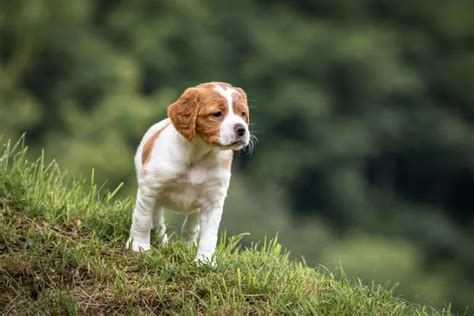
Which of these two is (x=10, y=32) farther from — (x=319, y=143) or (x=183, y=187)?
(x=183, y=187)

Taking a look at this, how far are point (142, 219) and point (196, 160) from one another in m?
0.54

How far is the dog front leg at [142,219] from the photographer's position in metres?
7.94

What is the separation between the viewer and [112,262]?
774cm

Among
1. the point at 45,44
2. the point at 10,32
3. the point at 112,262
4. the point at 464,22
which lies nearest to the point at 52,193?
the point at 112,262

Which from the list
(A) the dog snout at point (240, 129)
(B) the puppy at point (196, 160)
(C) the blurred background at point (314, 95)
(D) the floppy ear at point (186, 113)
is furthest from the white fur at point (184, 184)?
(C) the blurred background at point (314, 95)

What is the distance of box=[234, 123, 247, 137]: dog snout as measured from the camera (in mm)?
7629

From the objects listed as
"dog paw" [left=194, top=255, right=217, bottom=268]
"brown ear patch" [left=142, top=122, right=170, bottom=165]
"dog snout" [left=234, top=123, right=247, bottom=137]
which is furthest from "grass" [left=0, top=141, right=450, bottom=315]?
"dog snout" [left=234, top=123, right=247, bottom=137]

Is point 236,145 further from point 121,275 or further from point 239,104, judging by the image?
point 121,275

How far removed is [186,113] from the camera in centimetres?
777

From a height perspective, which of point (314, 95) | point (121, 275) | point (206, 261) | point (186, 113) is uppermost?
point (186, 113)

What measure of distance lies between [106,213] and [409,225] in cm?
5440

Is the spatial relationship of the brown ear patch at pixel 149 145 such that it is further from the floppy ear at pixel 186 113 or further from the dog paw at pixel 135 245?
the dog paw at pixel 135 245

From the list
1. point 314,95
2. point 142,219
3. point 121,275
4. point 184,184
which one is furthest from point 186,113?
point 314,95

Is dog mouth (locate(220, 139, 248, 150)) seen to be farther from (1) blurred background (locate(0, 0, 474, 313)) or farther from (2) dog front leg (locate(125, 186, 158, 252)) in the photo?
(1) blurred background (locate(0, 0, 474, 313))
